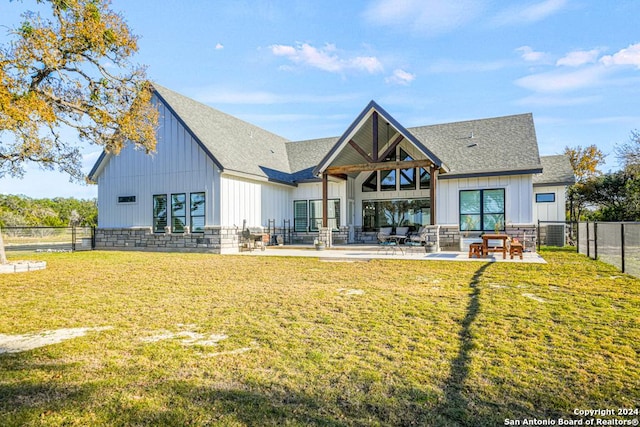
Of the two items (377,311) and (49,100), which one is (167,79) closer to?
(49,100)

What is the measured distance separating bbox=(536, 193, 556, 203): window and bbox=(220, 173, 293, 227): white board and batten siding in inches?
473

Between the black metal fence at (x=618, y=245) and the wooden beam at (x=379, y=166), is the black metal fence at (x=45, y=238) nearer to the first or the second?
the wooden beam at (x=379, y=166)

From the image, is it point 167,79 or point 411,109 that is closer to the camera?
point 167,79

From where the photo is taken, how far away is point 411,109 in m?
27.0

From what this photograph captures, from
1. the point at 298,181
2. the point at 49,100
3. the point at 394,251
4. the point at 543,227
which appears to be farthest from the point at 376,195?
the point at 49,100

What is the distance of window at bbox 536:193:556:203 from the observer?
1780 cm

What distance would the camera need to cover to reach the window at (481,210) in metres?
15.9

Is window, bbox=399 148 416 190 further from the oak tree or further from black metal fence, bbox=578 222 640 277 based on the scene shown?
the oak tree

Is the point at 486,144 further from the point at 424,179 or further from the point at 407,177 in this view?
the point at 407,177

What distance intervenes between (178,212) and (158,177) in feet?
6.38

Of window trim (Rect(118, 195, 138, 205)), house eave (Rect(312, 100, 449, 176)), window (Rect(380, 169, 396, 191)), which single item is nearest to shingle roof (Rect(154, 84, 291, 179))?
house eave (Rect(312, 100, 449, 176))

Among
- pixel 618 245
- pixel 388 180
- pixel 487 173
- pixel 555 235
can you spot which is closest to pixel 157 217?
pixel 388 180

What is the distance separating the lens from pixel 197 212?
1639 cm

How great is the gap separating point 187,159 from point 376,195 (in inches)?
365
